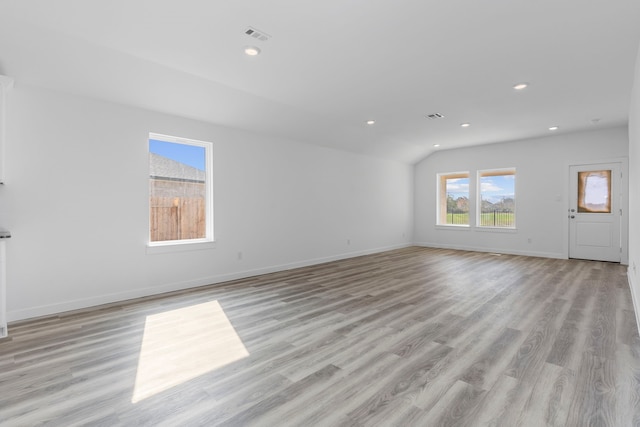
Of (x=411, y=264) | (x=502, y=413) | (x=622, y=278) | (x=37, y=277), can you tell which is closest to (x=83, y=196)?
(x=37, y=277)

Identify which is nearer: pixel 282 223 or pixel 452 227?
pixel 282 223

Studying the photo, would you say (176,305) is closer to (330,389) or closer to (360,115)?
(330,389)

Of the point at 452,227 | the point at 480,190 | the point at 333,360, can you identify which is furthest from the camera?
the point at 452,227

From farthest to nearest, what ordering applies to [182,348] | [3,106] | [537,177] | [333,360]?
[537,177], [3,106], [182,348], [333,360]

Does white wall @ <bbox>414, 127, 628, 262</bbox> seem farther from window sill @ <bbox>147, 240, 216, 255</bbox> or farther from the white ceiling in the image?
window sill @ <bbox>147, 240, 216, 255</bbox>

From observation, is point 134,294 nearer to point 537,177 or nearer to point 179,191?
point 179,191

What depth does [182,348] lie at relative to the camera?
2688mm

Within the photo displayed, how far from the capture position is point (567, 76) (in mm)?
3838

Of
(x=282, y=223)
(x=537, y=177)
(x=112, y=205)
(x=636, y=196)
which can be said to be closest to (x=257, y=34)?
(x=112, y=205)

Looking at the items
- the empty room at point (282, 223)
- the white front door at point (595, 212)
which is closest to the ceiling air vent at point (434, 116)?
the empty room at point (282, 223)

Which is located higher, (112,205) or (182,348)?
(112,205)

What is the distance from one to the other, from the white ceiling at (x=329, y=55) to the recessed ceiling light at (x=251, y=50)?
0.07 meters

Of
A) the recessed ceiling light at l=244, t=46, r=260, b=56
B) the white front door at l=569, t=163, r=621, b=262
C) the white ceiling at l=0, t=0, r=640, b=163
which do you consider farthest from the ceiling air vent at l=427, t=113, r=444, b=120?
the white front door at l=569, t=163, r=621, b=262

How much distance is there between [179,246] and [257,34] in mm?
3071
